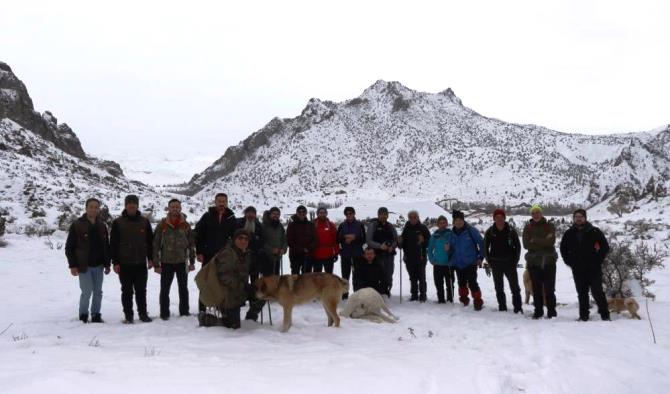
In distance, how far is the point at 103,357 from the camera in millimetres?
4590

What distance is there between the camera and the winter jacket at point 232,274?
264 inches

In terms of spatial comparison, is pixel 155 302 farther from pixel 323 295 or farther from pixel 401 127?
pixel 401 127

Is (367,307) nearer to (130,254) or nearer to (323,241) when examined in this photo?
(323,241)

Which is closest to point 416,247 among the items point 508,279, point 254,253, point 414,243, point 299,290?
point 414,243

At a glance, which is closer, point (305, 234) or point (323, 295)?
point (323, 295)

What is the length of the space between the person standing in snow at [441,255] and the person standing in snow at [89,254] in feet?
19.2

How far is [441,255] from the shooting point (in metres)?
9.20

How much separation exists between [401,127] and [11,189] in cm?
6776

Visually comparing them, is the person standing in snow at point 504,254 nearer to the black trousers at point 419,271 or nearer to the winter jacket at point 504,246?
the winter jacket at point 504,246

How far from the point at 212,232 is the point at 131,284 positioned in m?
1.45

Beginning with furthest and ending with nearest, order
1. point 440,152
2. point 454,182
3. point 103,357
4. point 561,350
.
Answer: point 440,152 < point 454,182 < point 561,350 < point 103,357

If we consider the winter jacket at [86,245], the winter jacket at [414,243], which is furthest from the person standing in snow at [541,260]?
the winter jacket at [86,245]

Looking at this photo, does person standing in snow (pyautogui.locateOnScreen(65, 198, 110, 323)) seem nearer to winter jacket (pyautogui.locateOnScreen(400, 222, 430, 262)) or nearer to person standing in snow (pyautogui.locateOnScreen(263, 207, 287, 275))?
person standing in snow (pyautogui.locateOnScreen(263, 207, 287, 275))

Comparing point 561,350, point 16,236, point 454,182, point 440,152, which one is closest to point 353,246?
point 561,350
